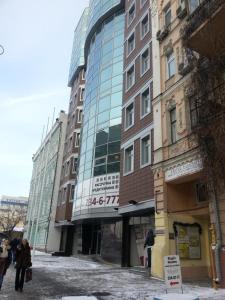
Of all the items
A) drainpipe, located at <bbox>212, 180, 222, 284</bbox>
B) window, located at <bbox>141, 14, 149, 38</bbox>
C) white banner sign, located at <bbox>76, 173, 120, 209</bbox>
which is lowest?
drainpipe, located at <bbox>212, 180, 222, 284</bbox>

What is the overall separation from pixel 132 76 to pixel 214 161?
1450 cm

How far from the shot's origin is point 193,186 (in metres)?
16.3

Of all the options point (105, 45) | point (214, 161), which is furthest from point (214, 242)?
point (105, 45)

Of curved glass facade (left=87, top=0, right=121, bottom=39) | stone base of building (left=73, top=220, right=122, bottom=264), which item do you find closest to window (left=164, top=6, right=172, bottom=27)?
curved glass facade (left=87, top=0, right=121, bottom=39)

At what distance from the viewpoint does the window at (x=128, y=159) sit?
72.6 feet

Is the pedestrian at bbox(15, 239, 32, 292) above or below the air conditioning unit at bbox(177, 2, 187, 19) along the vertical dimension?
below

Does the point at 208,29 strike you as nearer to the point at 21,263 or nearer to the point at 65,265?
the point at 21,263

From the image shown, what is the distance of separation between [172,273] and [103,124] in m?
21.3

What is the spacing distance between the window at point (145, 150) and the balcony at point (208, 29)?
280 inches

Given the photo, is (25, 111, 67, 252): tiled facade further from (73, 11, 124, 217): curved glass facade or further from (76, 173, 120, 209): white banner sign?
(76, 173, 120, 209): white banner sign

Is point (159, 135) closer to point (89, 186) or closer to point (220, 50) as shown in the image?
point (220, 50)

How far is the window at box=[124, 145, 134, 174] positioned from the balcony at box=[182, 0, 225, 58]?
943cm

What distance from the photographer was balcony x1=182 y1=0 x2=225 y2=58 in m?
12.8

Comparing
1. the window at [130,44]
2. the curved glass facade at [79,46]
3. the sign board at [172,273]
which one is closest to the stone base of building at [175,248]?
the sign board at [172,273]
